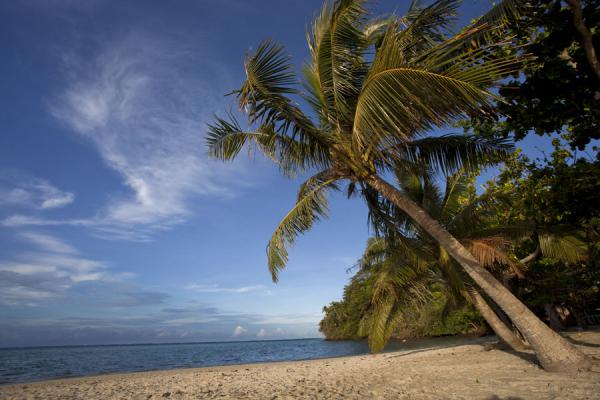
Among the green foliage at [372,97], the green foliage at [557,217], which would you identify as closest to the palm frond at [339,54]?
the green foliage at [372,97]

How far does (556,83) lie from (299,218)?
5075 millimetres

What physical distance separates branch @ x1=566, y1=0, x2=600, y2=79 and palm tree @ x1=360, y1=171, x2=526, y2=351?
405 cm

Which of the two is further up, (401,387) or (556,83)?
(556,83)

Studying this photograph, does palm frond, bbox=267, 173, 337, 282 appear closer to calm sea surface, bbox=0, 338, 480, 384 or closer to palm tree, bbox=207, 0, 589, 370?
palm tree, bbox=207, 0, 589, 370

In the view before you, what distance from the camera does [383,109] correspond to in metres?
5.04

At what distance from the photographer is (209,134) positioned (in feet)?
25.4

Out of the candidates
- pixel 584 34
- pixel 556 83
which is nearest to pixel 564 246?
pixel 556 83

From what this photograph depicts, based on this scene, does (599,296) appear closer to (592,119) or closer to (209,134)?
(592,119)

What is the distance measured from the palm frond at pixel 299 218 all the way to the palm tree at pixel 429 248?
1.35m

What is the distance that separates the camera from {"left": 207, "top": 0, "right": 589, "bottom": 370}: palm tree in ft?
14.9

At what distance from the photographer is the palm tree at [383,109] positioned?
14.9 feet

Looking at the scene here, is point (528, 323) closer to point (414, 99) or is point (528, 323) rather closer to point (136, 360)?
point (414, 99)

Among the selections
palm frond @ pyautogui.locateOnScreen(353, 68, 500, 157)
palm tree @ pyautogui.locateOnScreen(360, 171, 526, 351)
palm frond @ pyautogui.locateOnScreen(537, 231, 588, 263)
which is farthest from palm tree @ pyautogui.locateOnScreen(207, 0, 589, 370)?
palm frond @ pyautogui.locateOnScreen(537, 231, 588, 263)

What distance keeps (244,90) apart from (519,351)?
9.25 m
